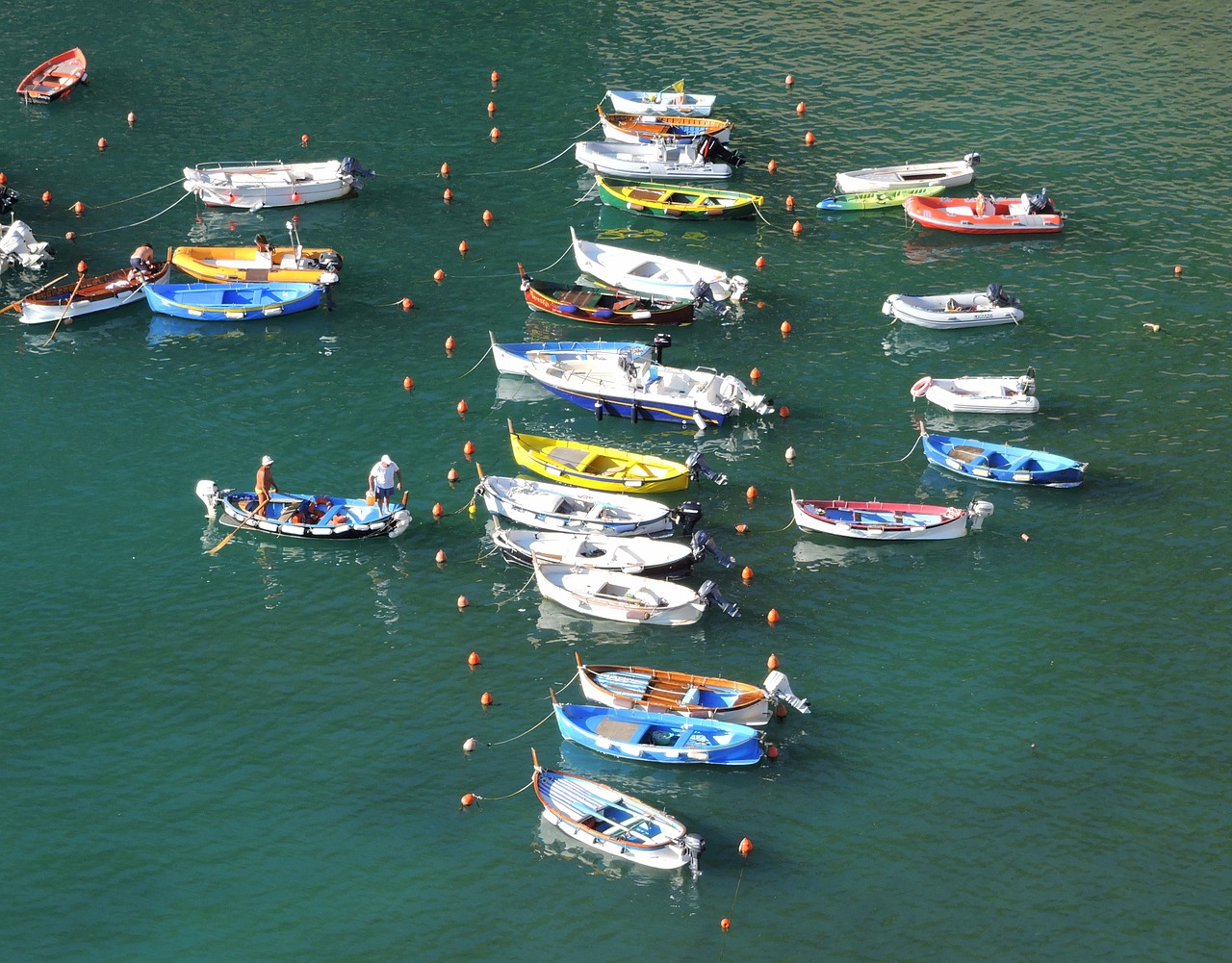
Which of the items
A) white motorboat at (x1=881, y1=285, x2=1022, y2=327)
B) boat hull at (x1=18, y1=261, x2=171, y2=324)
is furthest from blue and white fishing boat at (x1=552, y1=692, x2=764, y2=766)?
boat hull at (x1=18, y1=261, x2=171, y2=324)

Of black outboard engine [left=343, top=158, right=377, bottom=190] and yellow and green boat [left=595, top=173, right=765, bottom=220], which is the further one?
black outboard engine [left=343, top=158, right=377, bottom=190]

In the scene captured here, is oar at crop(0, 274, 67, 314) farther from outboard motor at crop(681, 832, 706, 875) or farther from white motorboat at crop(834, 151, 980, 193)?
outboard motor at crop(681, 832, 706, 875)

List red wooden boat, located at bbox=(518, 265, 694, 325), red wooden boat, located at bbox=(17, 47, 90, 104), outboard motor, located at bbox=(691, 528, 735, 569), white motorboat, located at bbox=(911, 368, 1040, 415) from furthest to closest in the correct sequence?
red wooden boat, located at bbox=(17, 47, 90, 104) < red wooden boat, located at bbox=(518, 265, 694, 325) < white motorboat, located at bbox=(911, 368, 1040, 415) < outboard motor, located at bbox=(691, 528, 735, 569)

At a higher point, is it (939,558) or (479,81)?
(479,81)

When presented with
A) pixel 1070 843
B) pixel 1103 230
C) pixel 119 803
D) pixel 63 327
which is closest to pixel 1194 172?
pixel 1103 230

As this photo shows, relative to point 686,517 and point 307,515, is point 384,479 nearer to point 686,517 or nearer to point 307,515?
point 307,515

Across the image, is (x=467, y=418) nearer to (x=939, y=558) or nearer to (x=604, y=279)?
(x=604, y=279)
